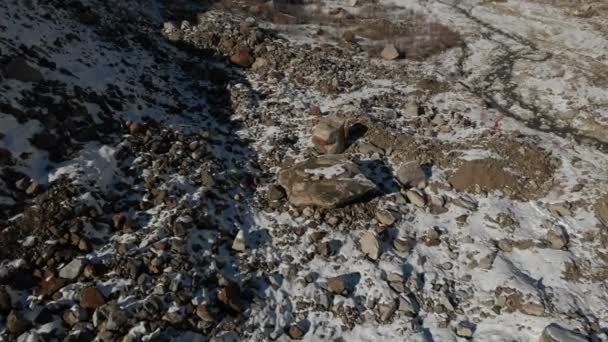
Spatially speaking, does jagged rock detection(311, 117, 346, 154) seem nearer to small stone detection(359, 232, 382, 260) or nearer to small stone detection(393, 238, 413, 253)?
small stone detection(359, 232, 382, 260)

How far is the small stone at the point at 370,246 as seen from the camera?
9500 mm

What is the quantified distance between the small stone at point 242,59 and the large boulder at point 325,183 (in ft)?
19.6

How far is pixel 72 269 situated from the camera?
7938 mm

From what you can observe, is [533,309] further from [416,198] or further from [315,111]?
[315,111]

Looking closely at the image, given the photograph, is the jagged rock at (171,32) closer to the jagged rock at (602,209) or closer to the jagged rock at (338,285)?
the jagged rock at (338,285)

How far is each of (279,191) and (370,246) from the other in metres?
2.42

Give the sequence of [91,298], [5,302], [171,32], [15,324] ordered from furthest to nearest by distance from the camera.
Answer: [171,32], [91,298], [5,302], [15,324]

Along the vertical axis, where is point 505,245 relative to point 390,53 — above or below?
below

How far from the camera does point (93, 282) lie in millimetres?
7906

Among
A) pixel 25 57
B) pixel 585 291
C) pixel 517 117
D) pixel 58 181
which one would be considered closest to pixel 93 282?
pixel 58 181

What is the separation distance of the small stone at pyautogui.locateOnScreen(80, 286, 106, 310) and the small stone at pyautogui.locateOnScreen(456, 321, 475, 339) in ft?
19.9

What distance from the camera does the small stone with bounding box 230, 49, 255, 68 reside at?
15.7 meters

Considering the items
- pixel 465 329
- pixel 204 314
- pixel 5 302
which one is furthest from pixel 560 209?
pixel 5 302

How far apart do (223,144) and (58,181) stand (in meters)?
4.01
